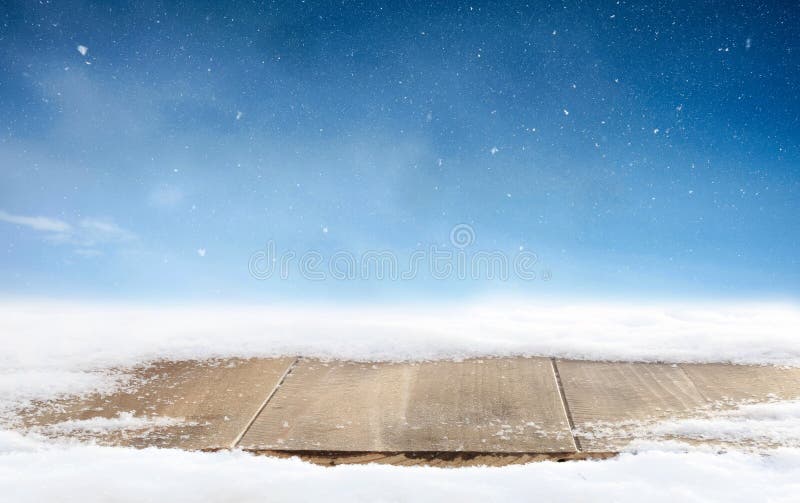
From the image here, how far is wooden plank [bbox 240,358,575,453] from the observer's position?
1787 millimetres

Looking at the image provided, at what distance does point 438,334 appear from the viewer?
10.1 feet

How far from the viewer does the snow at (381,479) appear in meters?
1.31

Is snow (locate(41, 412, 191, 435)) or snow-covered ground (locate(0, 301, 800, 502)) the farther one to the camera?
snow (locate(41, 412, 191, 435))

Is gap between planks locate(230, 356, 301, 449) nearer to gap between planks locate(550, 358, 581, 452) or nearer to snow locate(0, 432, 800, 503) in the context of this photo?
snow locate(0, 432, 800, 503)

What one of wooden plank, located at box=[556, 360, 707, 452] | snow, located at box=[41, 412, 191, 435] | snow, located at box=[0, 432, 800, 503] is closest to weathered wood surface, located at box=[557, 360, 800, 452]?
wooden plank, located at box=[556, 360, 707, 452]

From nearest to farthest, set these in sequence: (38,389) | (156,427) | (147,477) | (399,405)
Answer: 1. (147,477)
2. (156,427)
3. (399,405)
4. (38,389)

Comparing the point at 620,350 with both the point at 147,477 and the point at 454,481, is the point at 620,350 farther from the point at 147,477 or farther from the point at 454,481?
the point at 147,477

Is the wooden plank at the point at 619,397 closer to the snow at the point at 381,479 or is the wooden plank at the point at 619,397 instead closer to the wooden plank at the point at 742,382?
the wooden plank at the point at 742,382

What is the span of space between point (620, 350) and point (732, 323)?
1.16 metres

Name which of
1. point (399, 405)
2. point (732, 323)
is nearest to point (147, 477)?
point (399, 405)

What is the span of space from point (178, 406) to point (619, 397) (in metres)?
1.79

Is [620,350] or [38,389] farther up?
[620,350]

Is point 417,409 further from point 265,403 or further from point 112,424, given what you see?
point 112,424

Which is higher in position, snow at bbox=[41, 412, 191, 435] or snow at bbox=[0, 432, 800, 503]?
snow at bbox=[41, 412, 191, 435]
